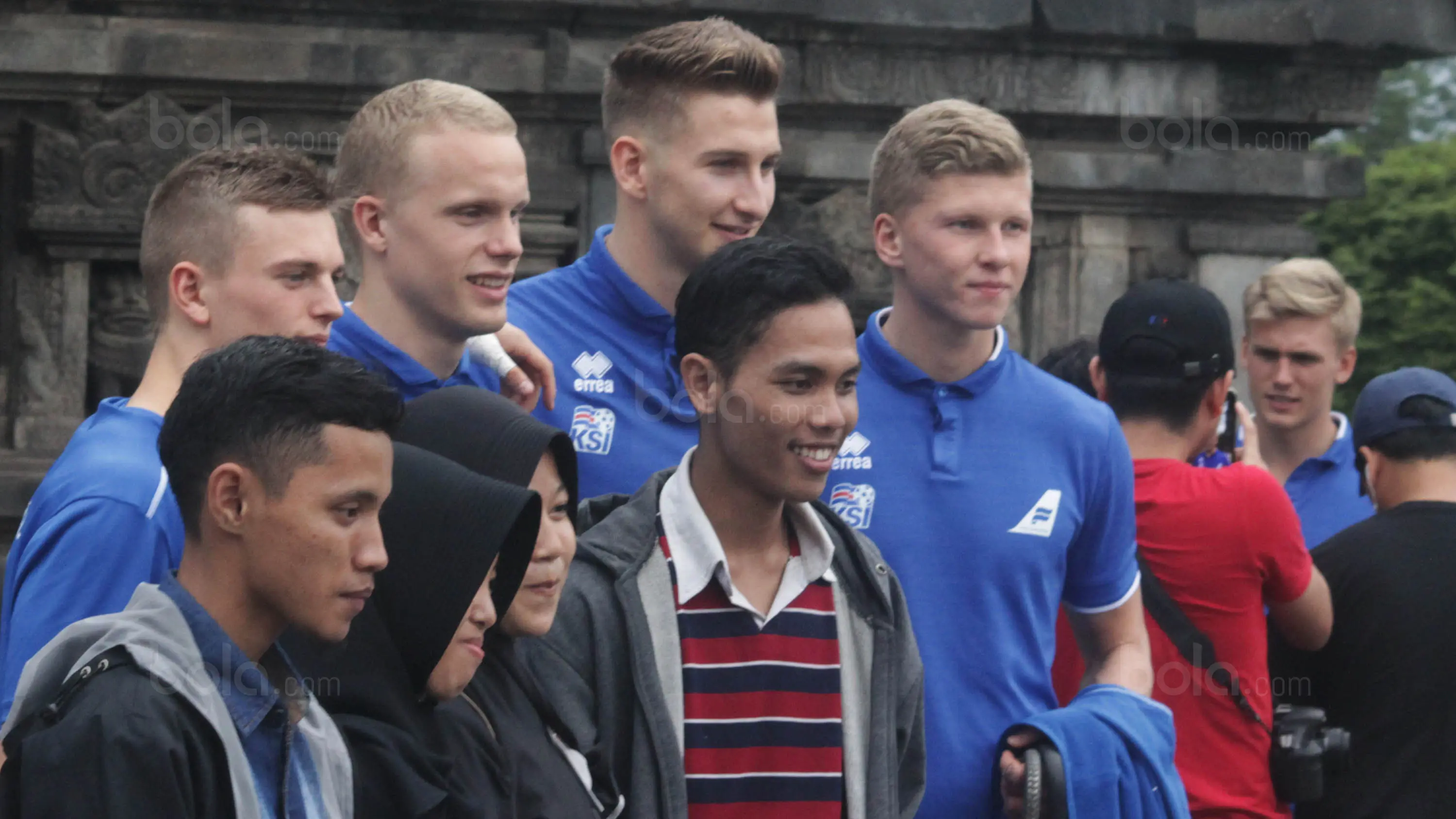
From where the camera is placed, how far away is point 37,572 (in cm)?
305

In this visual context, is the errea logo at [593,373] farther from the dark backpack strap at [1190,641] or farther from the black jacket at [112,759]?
the black jacket at [112,759]

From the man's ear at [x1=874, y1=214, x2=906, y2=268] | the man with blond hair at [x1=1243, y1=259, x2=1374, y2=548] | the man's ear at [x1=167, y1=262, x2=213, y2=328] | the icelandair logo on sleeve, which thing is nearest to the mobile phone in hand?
the man with blond hair at [x1=1243, y1=259, x2=1374, y2=548]

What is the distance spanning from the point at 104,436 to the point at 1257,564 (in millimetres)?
2502

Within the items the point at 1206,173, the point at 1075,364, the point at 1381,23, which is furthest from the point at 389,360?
the point at 1381,23

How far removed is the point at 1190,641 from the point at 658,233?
59.2 inches

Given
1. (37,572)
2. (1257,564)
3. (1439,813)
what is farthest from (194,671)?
(1439,813)

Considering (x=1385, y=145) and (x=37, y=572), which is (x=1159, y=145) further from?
(x=1385, y=145)

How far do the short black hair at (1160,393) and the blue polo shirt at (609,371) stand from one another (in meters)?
1.08

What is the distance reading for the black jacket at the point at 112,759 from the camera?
2.36 meters

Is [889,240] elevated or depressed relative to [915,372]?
elevated

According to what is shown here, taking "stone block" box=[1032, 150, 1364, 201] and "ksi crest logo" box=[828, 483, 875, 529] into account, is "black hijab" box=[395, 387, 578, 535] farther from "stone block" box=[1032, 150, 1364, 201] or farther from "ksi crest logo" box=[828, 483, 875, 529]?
"stone block" box=[1032, 150, 1364, 201]

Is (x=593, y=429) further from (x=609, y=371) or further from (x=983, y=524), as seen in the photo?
(x=983, y=524)

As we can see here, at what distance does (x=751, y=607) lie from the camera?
11.4 feet

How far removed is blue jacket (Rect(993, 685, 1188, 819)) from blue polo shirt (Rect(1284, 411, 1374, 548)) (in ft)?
8.15
